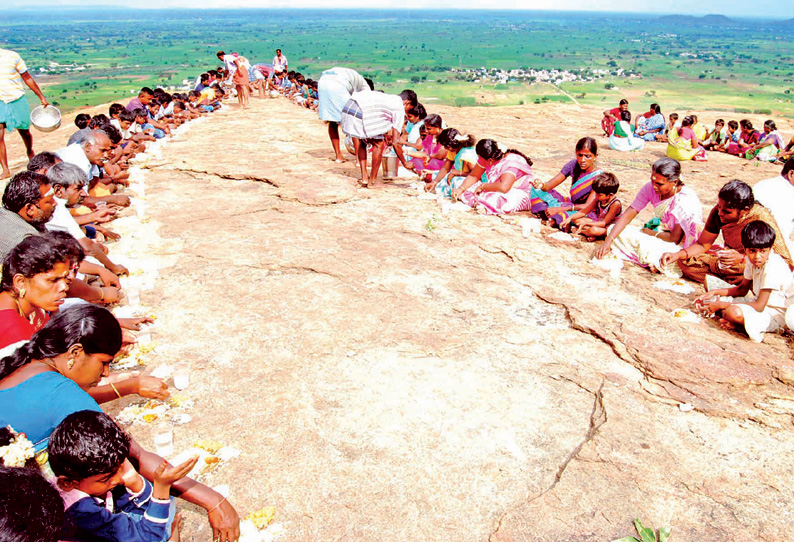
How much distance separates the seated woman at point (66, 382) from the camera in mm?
2148

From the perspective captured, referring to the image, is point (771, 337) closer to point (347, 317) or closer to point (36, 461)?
point (347, 317)

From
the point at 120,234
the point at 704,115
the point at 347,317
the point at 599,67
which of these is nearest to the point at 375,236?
the point at 347,317

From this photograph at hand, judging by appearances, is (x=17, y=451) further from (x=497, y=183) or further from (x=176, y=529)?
(x=497, y=183)

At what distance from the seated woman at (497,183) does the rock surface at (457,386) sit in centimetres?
51

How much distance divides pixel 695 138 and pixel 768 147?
1.58 metres

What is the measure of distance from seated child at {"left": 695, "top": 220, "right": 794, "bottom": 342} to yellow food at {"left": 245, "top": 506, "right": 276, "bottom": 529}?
10.9 feet

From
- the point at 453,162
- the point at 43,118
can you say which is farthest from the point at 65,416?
the point at 43,118

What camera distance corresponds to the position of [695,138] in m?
9.29

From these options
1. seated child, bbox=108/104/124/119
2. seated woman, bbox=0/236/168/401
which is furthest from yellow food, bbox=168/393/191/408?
seated child, bbox=108/104/124/119

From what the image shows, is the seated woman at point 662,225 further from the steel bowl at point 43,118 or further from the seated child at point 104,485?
the steel bowl at point 43,118

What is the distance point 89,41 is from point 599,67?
98269 mm

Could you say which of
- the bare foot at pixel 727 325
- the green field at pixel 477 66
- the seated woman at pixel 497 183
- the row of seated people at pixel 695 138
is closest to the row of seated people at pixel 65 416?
the bare foot at pixel 727 325

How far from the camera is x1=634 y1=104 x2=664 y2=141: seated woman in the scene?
37.8ft

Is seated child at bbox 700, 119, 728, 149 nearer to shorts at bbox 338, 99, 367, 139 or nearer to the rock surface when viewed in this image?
the rock surface
